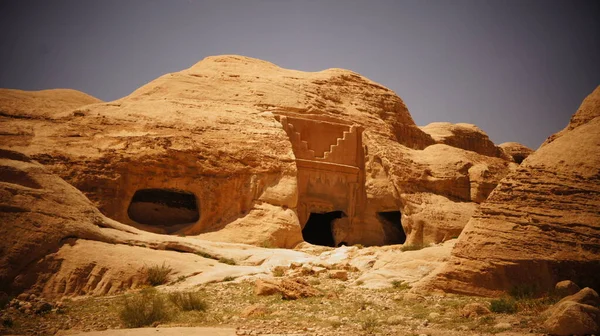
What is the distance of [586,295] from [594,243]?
1.87 m

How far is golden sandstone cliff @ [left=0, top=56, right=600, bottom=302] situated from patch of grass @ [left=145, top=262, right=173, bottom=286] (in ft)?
0.95

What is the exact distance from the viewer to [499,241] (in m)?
9.85

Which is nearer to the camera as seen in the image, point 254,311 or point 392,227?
point 254,311

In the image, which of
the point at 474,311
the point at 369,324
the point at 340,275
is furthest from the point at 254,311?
the point at 340,275

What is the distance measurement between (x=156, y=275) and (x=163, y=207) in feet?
32.2

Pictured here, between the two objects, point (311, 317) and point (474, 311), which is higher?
point (474, 311)

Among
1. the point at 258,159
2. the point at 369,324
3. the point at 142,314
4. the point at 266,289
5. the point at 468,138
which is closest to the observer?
the point at 369,324

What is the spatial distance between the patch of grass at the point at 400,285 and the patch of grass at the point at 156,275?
4702 mm

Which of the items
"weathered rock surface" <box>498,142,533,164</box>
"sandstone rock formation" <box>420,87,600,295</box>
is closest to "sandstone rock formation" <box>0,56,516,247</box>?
"sandstone rock formation" <box>420,87,600,295</box>

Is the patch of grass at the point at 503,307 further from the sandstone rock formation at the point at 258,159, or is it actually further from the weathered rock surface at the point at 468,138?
the weathered rock surface at the point at 468,138

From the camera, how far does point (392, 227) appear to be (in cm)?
2416

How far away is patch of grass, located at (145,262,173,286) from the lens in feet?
36.5

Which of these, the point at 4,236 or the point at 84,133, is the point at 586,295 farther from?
the point at 84,133

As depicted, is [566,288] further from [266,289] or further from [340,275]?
[266,289]
